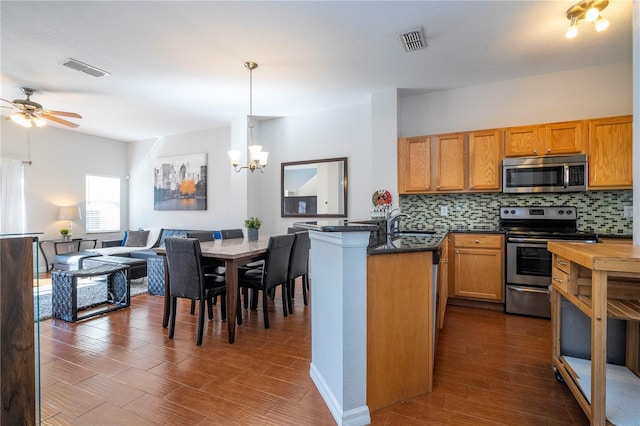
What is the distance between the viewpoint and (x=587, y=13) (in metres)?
2.28

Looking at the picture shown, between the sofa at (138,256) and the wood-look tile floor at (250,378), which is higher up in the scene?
the sofa at (138,256)

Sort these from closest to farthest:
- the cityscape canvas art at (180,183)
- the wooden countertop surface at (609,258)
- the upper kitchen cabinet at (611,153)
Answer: the wooden countertop surface at (609,258)
the upper kitchen cabinet at (611,153)
the cityscape canvas art at (180,183)

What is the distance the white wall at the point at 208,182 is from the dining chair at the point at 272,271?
2510mm

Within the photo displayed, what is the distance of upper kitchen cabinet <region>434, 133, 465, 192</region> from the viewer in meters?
3.83

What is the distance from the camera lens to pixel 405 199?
172 inches

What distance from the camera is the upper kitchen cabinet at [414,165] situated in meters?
4.00

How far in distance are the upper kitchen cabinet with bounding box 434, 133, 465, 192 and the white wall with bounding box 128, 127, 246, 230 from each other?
3243 millimetres

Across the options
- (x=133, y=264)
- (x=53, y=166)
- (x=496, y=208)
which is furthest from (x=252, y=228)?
(x=53, y=166)

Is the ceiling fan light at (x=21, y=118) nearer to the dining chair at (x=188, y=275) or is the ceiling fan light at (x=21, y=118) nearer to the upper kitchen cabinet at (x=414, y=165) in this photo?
the dining chair at (x=188, y=275)

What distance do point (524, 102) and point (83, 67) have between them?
525 cm

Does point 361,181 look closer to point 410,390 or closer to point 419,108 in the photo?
point 419,108

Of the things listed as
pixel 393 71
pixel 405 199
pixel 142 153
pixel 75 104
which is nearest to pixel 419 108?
pixel 393 71

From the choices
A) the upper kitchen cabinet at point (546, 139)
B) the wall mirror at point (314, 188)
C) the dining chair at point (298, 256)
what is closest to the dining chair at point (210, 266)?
the dining chair at point (298, 256)

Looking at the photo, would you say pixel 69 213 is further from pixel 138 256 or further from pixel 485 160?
pixel 485 160
